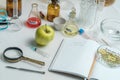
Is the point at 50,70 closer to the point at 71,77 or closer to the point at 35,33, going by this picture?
the point at 71,77

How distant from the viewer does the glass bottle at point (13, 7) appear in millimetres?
1216

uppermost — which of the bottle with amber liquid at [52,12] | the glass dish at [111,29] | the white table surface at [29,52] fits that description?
the bottle with amber liquid at [52,12]

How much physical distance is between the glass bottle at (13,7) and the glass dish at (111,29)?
1.31ft

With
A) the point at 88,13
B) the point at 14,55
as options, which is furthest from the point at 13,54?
the point at 88,13

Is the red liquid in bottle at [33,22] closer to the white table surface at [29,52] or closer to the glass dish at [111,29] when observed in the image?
the white table surface at [29,52]

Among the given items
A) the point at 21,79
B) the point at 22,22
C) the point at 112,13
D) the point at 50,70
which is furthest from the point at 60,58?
the point at 112,13

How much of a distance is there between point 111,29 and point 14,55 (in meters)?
0.50

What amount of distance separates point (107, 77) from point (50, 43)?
289 mm

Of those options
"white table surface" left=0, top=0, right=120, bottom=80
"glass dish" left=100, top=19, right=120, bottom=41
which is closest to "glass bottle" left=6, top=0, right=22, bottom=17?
"white table surface" left=0, top=0, right=120, bottom=80

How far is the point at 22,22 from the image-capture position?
48.1 inches

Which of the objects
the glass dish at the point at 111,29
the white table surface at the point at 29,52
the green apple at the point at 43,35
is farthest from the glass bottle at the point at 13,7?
the glass dish at the point at 111,29

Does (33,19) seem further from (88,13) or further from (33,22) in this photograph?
(88,13)

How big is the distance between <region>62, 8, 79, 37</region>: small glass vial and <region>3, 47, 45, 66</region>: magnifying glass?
8.9 inches

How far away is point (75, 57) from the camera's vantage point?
41.8 inches
